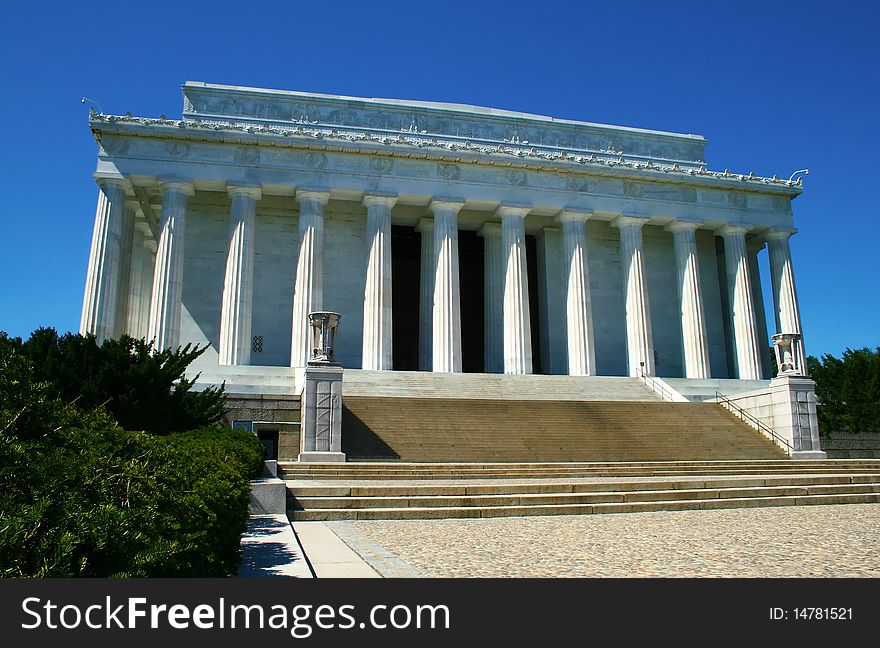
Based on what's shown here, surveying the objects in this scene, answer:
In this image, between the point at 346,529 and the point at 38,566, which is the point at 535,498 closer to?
the point at 346,529

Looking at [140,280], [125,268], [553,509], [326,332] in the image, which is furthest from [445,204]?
[553,509]

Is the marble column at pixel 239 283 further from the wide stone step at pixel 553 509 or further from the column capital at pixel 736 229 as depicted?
the column capital at pixel 736 229

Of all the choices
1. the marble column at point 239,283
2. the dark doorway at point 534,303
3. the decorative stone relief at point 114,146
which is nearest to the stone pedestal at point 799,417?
the dark doorway at point 534,303

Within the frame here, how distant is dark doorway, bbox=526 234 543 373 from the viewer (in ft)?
164

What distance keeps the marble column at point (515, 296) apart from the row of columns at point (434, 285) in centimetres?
7

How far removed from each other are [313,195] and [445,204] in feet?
26.3

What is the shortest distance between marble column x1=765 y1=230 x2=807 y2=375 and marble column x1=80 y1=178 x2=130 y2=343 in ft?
136

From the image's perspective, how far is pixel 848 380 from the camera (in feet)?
114

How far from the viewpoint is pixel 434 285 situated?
4291 centimetres

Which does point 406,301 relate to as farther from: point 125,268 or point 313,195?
point 125,268

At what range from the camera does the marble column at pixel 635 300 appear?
43812mm

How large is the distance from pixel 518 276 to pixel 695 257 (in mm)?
12842

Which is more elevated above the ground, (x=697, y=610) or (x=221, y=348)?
(x=221, y=348)

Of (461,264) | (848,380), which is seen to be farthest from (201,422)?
(461,264)
